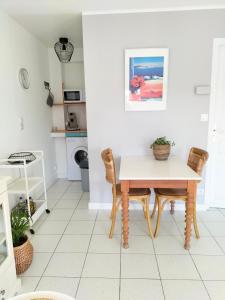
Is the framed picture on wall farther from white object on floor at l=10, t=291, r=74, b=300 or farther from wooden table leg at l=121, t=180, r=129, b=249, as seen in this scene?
white object on floor at l=10, t=291, r=74, b=300

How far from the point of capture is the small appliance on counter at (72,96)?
4066 mm

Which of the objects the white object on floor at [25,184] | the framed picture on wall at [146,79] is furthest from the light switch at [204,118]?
the white object on floor at [25,184]

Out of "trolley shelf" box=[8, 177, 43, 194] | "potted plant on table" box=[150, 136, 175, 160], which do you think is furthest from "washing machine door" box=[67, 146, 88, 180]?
"potted plant on table" box=[150, 136, 175, 160]

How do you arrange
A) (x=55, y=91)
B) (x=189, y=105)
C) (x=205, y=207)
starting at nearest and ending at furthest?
(x=189, y=105) < (x=205, y=207) < (x=55, y=91)

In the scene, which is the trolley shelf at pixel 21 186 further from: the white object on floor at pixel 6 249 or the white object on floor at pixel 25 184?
the white object on floor at pixel 6 249

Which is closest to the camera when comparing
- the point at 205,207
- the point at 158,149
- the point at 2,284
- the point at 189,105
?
the point at 2,284

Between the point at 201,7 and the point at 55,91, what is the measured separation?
2.76 metres

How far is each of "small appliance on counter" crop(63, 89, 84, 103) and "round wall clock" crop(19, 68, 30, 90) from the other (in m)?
0.95

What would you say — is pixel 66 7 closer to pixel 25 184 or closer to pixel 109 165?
pixel 109 165

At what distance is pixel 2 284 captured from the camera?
144 cm

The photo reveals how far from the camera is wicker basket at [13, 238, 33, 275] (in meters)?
1.81

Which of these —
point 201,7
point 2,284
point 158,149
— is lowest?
point 2,284

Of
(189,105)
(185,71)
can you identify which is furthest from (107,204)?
(185,71)

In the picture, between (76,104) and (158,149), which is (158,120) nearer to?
(158,149)
